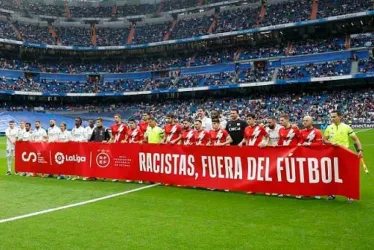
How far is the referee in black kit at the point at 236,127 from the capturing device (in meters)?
11.4

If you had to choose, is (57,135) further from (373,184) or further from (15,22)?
(15,22)

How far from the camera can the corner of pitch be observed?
873 centimetres

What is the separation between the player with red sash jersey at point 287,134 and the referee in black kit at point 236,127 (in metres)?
1.35

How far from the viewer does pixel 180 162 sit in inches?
444

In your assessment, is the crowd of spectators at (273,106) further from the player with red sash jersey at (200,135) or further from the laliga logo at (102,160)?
the player with red sash jersey at (200,135)

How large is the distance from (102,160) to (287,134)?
20.2 ft

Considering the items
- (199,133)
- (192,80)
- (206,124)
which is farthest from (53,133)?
(192,80)

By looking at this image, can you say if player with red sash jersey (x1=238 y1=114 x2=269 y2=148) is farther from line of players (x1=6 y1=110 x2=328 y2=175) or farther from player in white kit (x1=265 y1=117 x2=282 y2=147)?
player in white kit (x1=265 y1=117 x2=282 y2=147)

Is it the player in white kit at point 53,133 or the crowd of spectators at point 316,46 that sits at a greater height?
the crowd of spectators at point 316,46

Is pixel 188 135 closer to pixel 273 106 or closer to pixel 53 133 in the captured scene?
pixel 53 133

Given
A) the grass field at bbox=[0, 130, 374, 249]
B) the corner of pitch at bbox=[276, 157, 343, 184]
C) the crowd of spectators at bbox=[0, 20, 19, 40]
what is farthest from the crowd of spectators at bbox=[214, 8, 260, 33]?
the corner of pitch at bbox=[276, 157, 343, 184]

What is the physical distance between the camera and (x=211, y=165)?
10.7 metres

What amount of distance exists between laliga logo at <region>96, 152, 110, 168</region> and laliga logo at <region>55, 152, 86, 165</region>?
24.5 inches

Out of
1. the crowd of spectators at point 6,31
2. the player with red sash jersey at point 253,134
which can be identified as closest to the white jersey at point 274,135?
the player with red sash jersey at point 253,134
